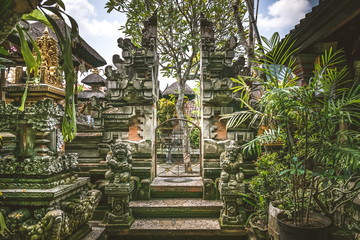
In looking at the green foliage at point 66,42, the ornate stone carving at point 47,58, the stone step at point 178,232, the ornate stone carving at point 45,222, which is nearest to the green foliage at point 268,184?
the stone step at point 178,232

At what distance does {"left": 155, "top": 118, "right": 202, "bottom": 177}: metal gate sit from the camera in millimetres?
6383

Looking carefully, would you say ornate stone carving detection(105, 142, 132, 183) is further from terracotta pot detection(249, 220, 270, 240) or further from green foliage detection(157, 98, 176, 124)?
green foliage detection(157, 98, 176, 124)

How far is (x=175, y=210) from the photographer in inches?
165

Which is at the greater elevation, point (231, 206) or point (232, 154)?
point (232, 154)

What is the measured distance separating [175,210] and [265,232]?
165 centimetres

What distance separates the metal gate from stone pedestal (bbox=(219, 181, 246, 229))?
6.81 ft

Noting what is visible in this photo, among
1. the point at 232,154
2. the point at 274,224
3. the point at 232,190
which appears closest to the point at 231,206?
the point at 232,190

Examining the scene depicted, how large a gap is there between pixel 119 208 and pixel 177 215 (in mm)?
1114

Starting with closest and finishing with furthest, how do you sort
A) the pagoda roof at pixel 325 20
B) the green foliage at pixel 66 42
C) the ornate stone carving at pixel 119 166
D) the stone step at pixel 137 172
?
the green foliage at pixel 66 42 < the pagoda roof at pixel 325 20 < the ornate stone carving at pixel 119 166 < the stone step at pixel 137 172

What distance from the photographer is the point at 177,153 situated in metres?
9.02

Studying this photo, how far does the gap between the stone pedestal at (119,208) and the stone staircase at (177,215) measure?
15 cm

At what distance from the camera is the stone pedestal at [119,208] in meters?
3.86

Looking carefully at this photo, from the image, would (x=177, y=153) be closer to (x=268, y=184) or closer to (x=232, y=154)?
(x=232, y=154)

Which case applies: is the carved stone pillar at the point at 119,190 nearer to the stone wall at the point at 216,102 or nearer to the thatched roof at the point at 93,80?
the stone wall at the point at 216,102
